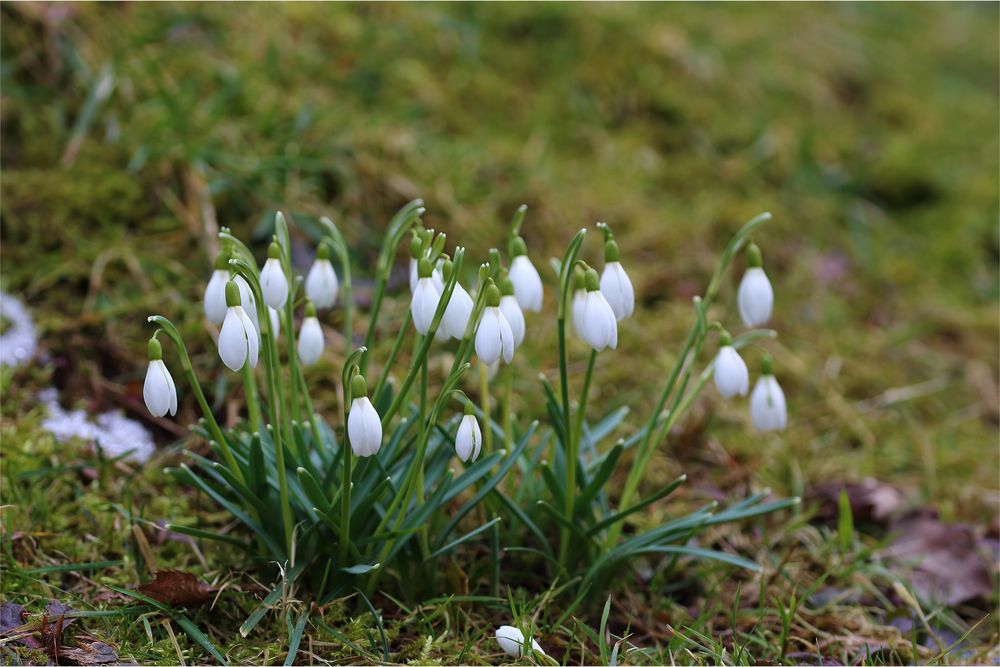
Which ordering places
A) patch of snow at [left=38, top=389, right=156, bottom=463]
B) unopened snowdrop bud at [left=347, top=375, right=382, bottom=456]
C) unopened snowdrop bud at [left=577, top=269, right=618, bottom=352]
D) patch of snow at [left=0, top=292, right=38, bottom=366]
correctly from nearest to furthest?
unopened snowdrop bud at [left=347, top=375, right=382, bottom=456], unopened snowdrop bud at [left=577, top=269, right=618, bottom=352], patch of snow at [left=38, top=389, right=156, bottom=463], patch of snow at [left=0, top=292, right=38, bottom=366]

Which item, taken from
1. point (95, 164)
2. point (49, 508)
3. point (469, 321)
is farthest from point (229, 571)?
point (95, 164)

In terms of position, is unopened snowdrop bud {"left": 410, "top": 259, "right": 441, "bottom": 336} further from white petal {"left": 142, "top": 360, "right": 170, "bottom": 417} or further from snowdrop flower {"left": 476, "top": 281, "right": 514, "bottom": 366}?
white petal {"left": 142, "top": 360, "right": 170, "bottom": 417}

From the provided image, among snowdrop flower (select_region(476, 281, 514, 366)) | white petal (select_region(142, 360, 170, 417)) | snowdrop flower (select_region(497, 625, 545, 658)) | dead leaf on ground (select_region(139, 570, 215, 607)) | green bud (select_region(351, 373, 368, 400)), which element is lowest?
snowdrop flower (select_region(497, 625, 545, 658))

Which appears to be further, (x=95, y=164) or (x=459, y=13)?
(x=459, y=13)

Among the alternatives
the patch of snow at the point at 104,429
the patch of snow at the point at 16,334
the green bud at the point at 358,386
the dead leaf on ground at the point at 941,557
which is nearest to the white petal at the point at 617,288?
the green bud at the point at 358,386

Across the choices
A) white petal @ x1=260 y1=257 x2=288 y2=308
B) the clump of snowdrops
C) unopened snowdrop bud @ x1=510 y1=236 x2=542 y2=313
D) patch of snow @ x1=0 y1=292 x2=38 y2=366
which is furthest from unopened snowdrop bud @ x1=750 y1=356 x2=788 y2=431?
patch of snow @ x1=0 y1=292 x2=38 y2=366

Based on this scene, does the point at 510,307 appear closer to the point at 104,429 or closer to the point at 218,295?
the point at 218,295

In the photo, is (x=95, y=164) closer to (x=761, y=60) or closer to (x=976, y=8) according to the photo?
(x=761, y=60)
